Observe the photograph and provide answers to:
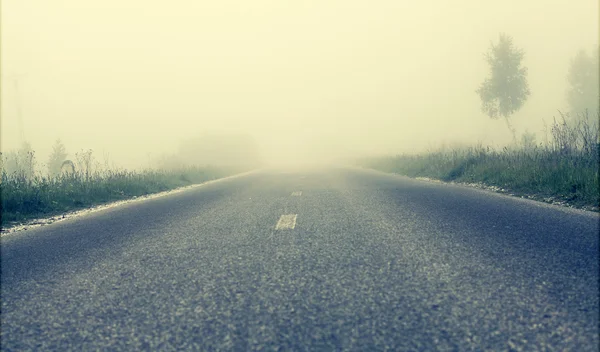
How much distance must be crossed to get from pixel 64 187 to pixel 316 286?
11.0 meters

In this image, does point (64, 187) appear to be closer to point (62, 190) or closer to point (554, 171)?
point (62, 190)

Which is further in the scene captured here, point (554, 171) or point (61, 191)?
point (61, 191)

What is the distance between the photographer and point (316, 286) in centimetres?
335

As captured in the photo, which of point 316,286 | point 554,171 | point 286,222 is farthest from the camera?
point 554,171

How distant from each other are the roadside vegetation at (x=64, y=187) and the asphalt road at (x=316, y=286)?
316 centimetres

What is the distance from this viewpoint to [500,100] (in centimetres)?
4922

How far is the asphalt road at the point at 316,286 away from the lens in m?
2.47

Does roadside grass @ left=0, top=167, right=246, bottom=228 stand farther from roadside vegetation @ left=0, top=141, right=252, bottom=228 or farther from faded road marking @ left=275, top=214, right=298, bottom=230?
faded road marking @ left=275, top=214, right=298, bottom=230

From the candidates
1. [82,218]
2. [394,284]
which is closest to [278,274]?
[394,284]

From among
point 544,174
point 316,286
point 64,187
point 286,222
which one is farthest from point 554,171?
point 64,187

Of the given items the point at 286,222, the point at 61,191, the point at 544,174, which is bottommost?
the point at 286,222

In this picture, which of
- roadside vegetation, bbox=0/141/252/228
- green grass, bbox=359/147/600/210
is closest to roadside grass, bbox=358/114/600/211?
green grass, bbox=359/147/600/210

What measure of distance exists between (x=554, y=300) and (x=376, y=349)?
1424 millimetres

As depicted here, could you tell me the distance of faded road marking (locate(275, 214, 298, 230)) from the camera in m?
6.12
